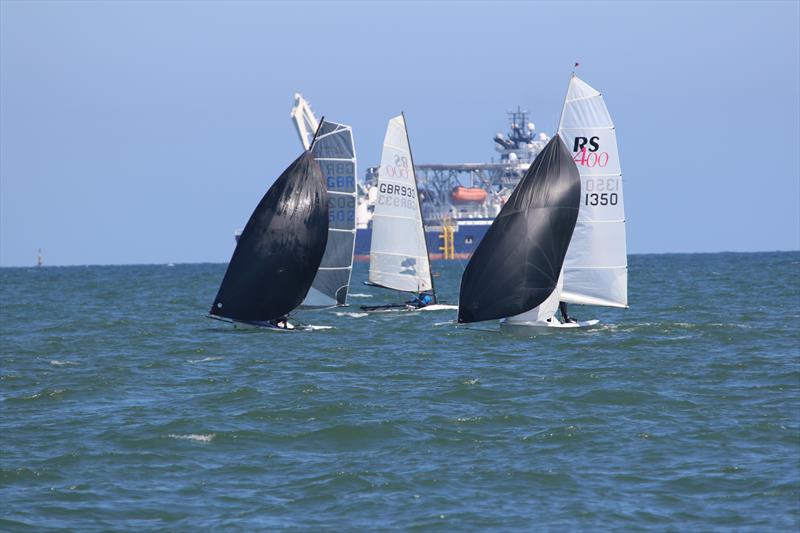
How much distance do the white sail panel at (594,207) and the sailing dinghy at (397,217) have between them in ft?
33.2

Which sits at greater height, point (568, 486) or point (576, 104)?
point (576, 104)

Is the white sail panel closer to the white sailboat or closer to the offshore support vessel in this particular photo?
the white sailboat

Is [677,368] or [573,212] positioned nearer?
[677,368]

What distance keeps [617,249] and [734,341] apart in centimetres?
400

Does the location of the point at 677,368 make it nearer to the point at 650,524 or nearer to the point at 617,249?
the point at 617,249

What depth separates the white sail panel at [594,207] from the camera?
1286 inches

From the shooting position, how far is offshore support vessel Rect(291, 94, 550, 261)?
152m

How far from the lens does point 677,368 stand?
26.2 m

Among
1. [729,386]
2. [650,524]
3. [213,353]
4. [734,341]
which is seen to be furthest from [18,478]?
[734,341]

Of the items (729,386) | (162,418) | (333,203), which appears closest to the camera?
(162,418)

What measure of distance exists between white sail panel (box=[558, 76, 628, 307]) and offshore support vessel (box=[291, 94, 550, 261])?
372 ft

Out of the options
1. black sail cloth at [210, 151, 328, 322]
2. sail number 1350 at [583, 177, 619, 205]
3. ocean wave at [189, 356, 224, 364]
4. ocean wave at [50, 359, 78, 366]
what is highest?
sail number 1350 at [583, 177, 619, 205]

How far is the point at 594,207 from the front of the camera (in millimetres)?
33031

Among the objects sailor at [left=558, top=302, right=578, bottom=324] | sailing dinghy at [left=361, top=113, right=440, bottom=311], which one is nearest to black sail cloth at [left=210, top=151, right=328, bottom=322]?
sailing dinghy at [left=361, top=113, right=440, bottom=311]
